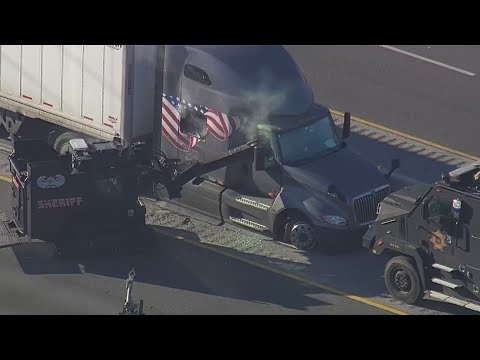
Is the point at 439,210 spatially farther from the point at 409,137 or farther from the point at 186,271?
the point at 409,137

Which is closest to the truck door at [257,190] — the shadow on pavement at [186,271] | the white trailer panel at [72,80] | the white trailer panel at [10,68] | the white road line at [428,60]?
the shadow on pavement at [186,271]

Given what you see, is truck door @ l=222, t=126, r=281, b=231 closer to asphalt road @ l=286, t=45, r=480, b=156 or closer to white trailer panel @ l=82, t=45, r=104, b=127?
white trailer panel @ l=82, t=45, r=104, b=127

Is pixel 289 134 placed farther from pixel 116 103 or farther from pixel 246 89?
pixel 116 103

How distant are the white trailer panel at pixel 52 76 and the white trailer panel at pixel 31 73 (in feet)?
0.38

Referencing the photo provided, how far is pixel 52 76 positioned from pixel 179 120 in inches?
118

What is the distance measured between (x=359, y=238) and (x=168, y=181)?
12.2 ft

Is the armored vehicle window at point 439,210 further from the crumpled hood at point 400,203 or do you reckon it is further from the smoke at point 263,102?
the smoke at point 263,102

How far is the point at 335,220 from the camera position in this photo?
75.3 feet

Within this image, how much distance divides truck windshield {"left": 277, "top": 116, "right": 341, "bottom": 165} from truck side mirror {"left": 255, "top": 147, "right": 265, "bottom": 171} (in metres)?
0.48

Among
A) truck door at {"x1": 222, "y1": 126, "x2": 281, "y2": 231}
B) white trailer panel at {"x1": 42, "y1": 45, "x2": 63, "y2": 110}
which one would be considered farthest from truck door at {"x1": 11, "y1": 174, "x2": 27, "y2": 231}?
truck door at {"x1": 222, "y1": 126, "x2": 281, "y2": 231}

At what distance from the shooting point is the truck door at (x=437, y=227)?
2064 centimetres

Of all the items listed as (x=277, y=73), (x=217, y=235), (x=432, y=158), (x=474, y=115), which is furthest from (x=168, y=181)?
(x=474, y=115)

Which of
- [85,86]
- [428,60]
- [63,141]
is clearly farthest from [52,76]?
[428,60]

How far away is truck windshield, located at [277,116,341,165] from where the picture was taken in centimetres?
2352
